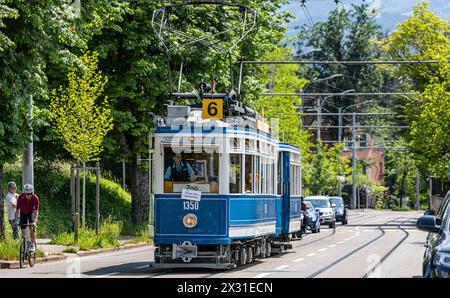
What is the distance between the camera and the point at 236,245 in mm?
23438

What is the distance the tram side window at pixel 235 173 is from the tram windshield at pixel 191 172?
0.39 m

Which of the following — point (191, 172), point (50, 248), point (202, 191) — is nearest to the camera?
point (202, 191)

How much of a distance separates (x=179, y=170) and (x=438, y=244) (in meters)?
9.54

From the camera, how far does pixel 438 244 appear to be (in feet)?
46.4

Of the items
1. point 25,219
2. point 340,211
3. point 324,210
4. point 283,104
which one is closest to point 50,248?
point 25,219

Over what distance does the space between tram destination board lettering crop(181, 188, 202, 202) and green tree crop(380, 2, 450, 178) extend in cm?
3231

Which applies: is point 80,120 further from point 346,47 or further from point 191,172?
point 346,47

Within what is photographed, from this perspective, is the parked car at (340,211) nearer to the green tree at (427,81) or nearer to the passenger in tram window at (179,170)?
the green tree at (427,81)

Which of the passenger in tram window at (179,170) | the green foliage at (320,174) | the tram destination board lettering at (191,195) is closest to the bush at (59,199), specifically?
the passenger in tram window at (179,170)

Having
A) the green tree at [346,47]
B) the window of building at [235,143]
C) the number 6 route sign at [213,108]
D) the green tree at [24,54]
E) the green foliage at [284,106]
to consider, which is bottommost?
the window of building at [235,143]

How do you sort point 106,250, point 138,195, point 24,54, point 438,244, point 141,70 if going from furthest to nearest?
point 138,195, point 141,70, point 106,250, point 24,54, point 438,244

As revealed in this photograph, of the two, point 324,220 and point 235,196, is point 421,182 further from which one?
point 235,196

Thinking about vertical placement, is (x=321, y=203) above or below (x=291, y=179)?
below

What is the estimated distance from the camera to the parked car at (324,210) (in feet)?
177
